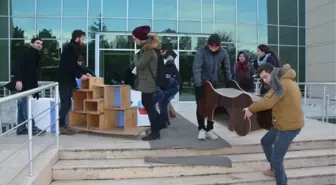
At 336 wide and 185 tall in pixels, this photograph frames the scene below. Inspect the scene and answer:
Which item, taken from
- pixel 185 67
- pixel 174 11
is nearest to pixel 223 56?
pixel 185 67

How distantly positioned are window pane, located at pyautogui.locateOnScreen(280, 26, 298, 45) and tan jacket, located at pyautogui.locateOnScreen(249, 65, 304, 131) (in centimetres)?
1697

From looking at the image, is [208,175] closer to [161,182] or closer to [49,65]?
[161,182]

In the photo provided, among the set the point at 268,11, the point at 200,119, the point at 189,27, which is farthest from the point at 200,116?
the point at 268,11

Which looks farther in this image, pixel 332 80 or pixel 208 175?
pixel 332 80

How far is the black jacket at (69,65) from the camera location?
5.82 m

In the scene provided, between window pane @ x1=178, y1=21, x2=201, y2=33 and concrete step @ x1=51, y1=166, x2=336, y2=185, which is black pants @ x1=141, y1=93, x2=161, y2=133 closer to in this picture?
concrete step @ x1=51, y1=166, x2=336, y2=185

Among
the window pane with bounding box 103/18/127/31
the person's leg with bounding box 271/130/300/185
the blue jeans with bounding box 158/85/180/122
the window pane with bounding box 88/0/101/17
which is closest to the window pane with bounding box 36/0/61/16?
the window pane with bounding box 88/0/101/17

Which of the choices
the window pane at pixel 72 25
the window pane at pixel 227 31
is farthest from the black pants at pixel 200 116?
the window pane at pixel 227 31

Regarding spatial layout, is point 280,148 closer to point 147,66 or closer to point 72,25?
point 147,66

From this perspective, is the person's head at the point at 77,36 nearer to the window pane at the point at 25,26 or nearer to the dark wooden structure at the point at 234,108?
the dark wooden structure at the point at 234,108

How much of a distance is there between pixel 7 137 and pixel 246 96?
3.80m

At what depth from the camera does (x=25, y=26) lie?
17.8m

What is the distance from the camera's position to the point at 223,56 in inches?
224

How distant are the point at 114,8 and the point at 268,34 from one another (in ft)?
27.6
